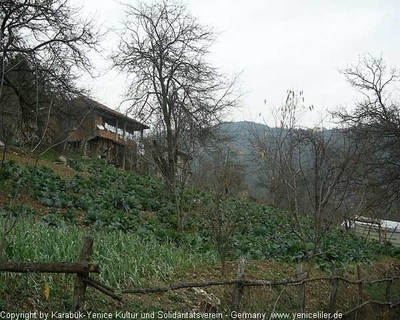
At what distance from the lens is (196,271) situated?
834 centimetres

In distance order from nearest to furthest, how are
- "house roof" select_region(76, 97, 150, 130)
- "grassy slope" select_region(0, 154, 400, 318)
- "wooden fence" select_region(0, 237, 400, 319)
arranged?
1. "wooden fence" select_region(0, 237, 400, 319)
2. "grassy slope" select_region(0, 154, 400, 318)
3. "house roof" select_region(76, 97, 150, 130)

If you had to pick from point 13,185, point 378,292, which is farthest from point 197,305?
point 13,185

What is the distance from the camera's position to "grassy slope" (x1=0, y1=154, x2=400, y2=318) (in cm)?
567

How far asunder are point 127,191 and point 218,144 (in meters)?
4.32

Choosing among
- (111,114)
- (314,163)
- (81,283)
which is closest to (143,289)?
(81,283)

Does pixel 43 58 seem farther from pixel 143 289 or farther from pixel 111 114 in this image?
pixel 111 114

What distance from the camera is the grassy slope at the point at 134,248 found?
5672 mm

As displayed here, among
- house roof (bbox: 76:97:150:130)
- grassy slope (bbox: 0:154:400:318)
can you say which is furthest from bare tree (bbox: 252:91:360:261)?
house roof (bbox: 76:97:150:130)

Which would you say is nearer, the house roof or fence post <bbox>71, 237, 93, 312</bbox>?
fence post <bbox>71, 237, 93, 312</bbox>

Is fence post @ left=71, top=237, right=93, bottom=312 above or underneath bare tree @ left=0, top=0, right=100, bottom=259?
underneath

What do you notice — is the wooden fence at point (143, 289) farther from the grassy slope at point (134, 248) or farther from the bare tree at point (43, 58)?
the bare tree at point (43, 58)

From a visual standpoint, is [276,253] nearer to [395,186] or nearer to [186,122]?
[186,122]

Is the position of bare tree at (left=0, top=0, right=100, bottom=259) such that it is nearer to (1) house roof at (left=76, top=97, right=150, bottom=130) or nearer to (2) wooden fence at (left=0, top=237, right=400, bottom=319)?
(1) house roof at (left=76, top=97, right=150, bottom=130)

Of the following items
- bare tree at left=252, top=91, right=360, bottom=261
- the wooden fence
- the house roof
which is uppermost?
the house roof
